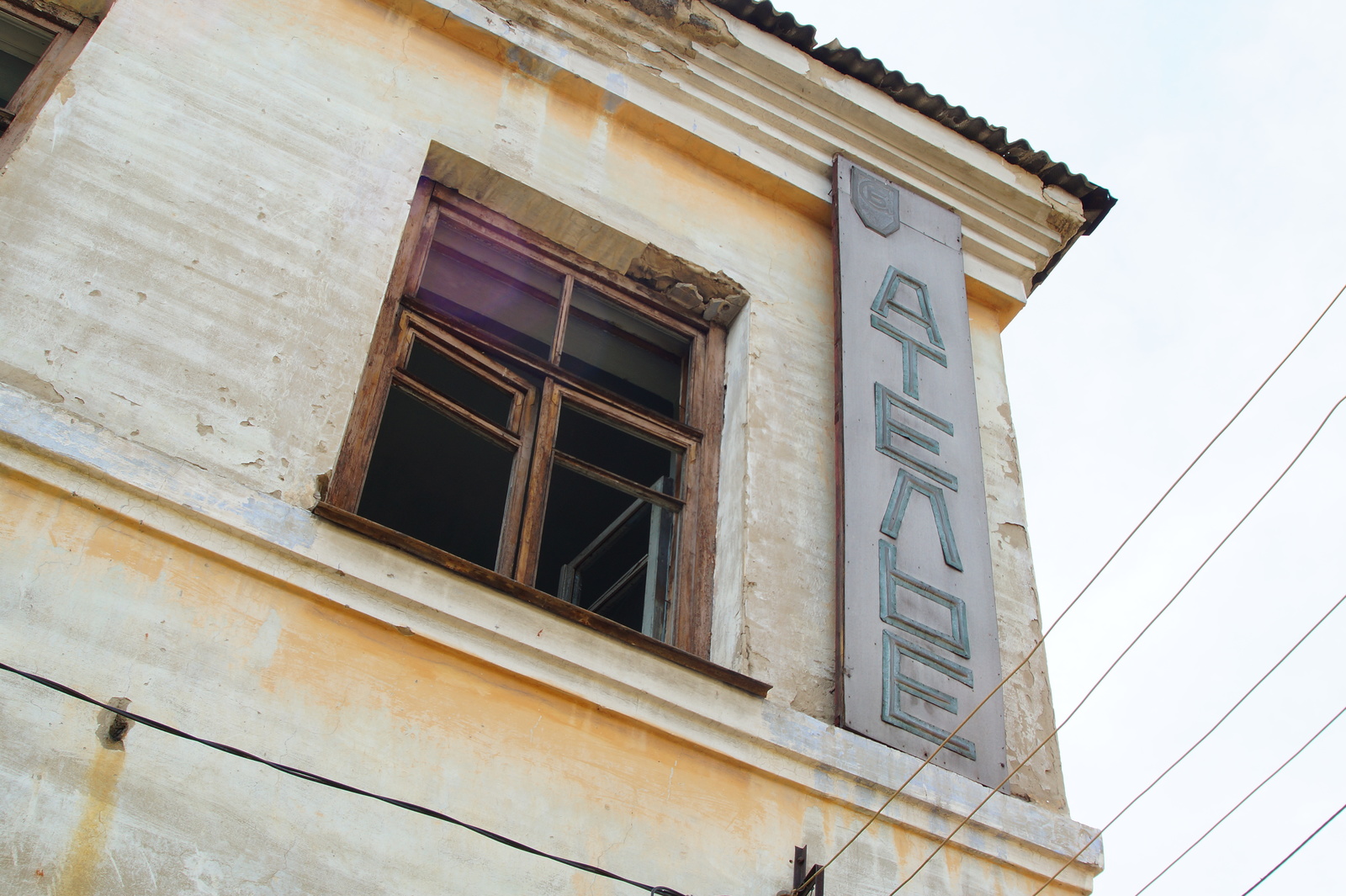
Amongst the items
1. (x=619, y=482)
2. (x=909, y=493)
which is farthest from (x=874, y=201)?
(x=619, y=482)

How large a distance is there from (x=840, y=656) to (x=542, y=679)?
3.88 feet

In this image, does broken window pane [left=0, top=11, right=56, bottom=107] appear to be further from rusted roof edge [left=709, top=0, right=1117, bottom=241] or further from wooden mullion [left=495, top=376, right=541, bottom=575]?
rusted roof edge [left=709, top=0, right=1117, bottom=241]

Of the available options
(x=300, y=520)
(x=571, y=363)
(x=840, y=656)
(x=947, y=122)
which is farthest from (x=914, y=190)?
(x=300, y=520)

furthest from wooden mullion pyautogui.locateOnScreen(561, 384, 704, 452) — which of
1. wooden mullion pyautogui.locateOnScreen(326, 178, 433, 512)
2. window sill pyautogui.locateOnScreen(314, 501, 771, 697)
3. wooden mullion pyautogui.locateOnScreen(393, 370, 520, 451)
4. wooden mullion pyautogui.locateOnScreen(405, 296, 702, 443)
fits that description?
window sill pyautogui.locateOnScreen(314, 501, 771, 697)

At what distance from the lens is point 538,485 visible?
15.4ft

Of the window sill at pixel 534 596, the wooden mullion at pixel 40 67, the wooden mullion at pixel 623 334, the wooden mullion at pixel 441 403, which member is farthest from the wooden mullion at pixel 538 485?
the wooden mullion at pixel 40 67

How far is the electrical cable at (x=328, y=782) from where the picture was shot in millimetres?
3141

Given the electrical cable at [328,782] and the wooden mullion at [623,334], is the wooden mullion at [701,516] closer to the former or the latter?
the wooden mullion at [623,334]

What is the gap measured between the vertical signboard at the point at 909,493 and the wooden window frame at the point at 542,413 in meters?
0.54

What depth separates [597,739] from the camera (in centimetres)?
387

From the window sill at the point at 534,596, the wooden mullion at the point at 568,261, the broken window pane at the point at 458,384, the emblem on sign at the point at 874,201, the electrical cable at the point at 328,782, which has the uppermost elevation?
the broken window pane at the point at 458,384

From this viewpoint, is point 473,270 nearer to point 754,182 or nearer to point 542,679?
point 754,182

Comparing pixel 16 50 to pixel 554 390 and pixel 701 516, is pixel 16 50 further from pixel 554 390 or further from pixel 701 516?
pixel 701 516

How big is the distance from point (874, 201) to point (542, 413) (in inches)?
87.6
